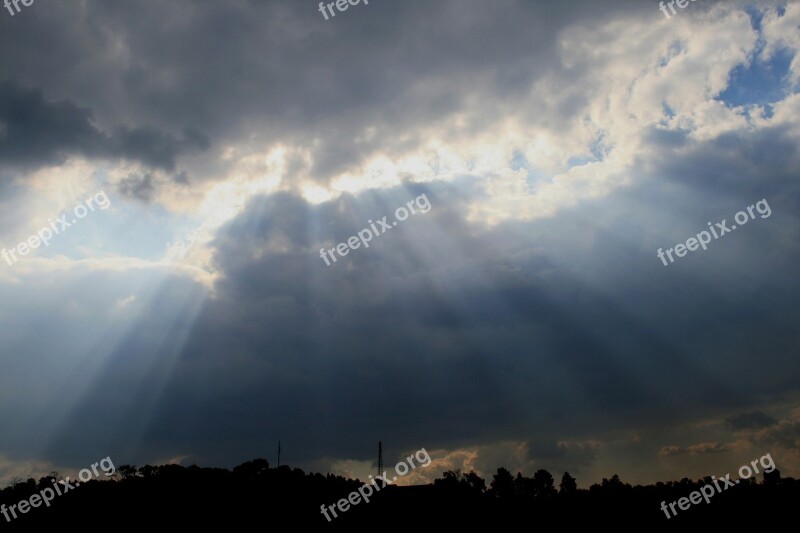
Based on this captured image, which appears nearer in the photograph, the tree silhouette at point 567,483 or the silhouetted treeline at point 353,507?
the silhouetted treeline at point 353,507

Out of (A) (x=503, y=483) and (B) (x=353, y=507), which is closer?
(B) (x=353, y=507)

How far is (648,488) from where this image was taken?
118375mm

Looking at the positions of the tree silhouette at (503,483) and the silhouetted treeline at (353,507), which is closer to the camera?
the silhouetted treeline at (353,507)

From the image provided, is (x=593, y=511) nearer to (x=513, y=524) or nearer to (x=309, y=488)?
(x=513, y=524)

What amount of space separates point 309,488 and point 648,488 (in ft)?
224

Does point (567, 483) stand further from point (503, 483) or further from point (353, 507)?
point (353, 507)

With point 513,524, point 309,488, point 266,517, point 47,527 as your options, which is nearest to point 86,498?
point 47,527

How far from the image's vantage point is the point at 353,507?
10331 centimetres

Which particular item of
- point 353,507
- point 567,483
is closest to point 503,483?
point 567,483

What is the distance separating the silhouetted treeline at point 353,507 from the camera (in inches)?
3686

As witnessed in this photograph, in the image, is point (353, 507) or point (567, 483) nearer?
point (353, 507)

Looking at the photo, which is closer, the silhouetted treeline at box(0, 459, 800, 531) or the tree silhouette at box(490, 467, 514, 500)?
the silhouetted treeline at box(0, 459, 800, 531)

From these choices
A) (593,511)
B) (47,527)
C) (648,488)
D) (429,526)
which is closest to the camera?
(47,527)

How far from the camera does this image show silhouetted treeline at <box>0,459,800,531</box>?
93625 mm
